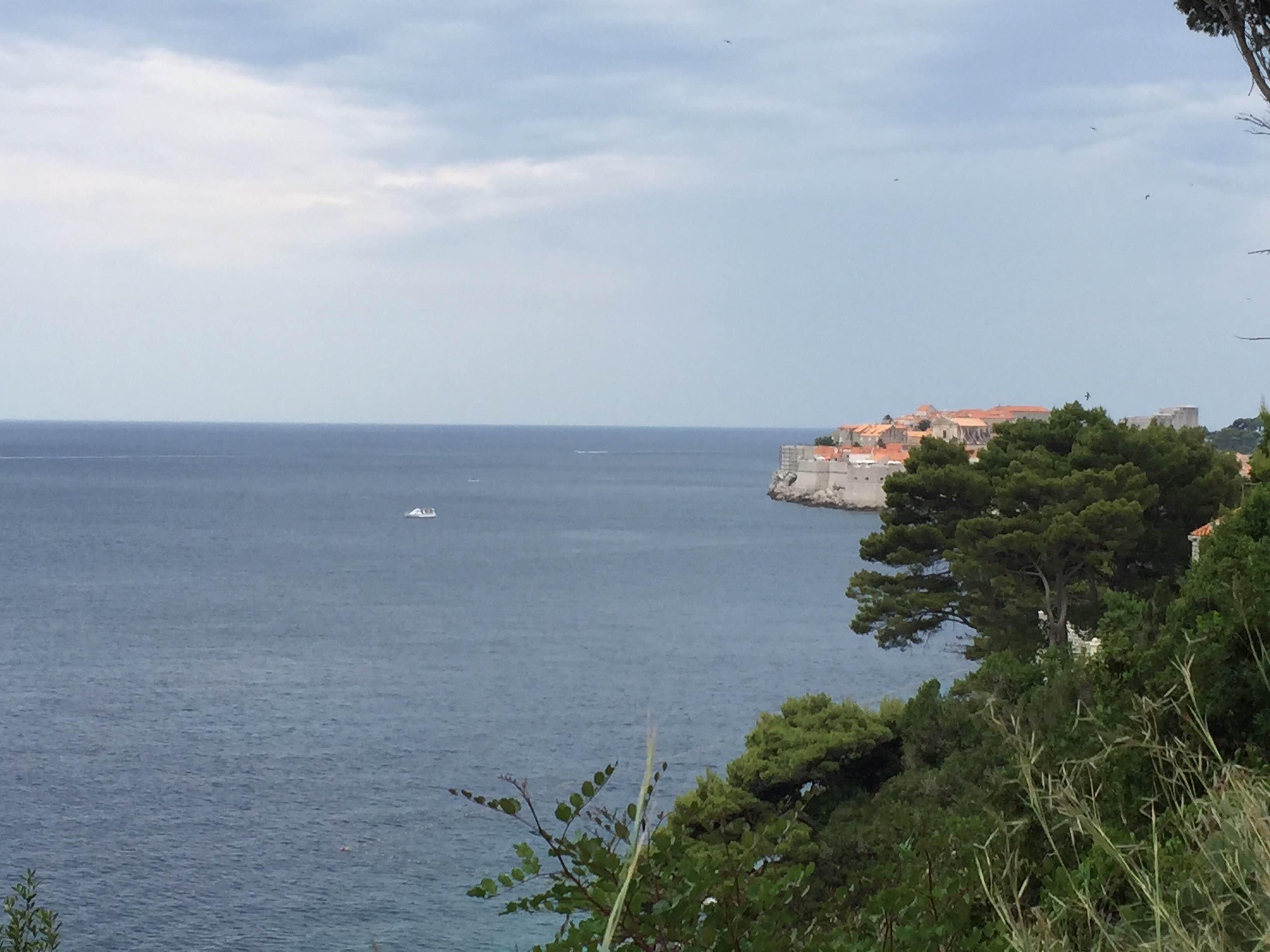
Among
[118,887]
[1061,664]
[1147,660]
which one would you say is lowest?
[118,887]

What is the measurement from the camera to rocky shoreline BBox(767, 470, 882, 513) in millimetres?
95188

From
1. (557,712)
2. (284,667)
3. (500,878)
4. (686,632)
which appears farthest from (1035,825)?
(686,632)

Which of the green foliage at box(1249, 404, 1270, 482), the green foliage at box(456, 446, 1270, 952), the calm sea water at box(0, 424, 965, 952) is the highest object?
the green foliage at box(1249, 404, 1270, 482)

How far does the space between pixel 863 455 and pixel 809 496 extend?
217 inches

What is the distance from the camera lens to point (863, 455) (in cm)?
9862

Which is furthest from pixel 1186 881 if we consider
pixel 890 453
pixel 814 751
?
pixel 890 453

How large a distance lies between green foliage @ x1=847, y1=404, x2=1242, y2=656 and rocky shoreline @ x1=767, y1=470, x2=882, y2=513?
67240mm

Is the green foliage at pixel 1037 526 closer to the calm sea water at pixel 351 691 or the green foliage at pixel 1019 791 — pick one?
the green foliage at pixel 1019 791

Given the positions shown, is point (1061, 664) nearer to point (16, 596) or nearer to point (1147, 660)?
point (1147, 660)

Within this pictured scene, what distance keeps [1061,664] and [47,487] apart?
110m

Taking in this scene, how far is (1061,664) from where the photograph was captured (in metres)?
15.6

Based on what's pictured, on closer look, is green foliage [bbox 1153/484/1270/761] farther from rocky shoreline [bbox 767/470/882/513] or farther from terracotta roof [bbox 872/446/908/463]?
terracotta roof [bbox 872/446/908/463]

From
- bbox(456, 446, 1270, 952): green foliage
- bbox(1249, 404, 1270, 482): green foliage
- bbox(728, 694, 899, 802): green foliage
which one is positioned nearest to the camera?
bbox(456, 446, 1270, 952): green foliage

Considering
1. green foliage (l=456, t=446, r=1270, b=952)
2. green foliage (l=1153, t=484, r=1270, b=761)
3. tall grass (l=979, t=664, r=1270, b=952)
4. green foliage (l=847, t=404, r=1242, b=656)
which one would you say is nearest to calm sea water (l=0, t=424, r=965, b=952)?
green foliage (l=456, t=446, r=1270, b=952)
